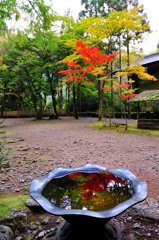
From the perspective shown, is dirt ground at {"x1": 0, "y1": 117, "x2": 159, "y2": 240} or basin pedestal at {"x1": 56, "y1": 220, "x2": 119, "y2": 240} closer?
basin pedestal at {"x1": 56, "y1": 220, "x2": 119, "y2": 240}

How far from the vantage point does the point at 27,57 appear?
45.5 feet

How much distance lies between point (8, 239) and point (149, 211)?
1.88 metres

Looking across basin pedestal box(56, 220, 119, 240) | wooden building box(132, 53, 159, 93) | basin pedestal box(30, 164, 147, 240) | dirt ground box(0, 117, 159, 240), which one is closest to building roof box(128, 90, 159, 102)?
dirt ground box(0, 117, 159, 240)

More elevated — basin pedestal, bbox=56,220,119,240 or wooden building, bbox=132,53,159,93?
wooden building, bbox=132,53,159,93

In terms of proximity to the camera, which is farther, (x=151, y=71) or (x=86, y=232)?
(x=151, y=71)

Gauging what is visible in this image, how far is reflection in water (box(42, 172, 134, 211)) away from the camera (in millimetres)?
1937

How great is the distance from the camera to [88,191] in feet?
7.15

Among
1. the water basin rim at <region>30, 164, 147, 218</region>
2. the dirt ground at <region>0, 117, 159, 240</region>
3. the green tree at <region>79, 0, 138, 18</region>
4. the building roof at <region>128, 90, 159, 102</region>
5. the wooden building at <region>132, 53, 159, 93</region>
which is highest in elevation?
the green tree at <region>79, 0, 138, 18</region>

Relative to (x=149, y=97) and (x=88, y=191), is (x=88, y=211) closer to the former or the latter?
(x=88, y=191)

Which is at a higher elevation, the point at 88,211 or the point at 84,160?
the point at 88,211

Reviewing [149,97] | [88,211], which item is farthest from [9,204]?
[149,97]

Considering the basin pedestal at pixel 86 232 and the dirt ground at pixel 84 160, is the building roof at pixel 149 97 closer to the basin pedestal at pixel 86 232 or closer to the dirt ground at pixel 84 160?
the dirt ground at pixel 84 160

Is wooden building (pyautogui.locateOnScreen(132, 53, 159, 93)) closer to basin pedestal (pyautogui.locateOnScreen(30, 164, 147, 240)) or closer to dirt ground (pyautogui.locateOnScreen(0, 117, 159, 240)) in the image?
dirt ground (pyautogui.locateOnScreen(0, 117, 159, 240))

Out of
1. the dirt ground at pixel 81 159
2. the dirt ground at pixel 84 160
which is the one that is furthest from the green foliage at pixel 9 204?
the dirt ground at pixel 81 159
